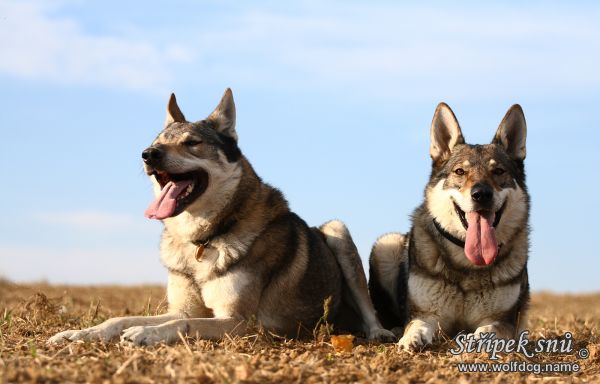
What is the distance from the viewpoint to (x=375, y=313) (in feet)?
28.3

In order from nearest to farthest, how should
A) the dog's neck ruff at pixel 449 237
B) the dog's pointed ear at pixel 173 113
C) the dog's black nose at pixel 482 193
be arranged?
the dog's black nose at pixel 482 193 → the dog's neck ruff at pixel 449 237 → the dog's pointed ear at pixel 173 113

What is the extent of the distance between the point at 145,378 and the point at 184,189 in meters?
2.52

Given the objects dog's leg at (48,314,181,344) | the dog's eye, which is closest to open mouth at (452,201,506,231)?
the dog's eye

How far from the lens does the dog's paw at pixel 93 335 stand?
6.70 metres

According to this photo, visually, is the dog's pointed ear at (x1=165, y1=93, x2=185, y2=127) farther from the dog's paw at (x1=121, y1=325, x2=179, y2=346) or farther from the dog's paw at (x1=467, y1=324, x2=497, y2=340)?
the dog's paw at (x1=467, y1=324, x2=497, y2=340)

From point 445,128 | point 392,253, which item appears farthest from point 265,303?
point 445,128

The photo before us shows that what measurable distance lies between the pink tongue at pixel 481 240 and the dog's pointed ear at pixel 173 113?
336cm

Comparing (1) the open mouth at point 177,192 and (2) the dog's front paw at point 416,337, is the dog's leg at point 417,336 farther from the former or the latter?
(1) the open mouth at point 177,192

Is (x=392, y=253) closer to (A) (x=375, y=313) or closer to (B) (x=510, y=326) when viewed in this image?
(A) (x=375, y=313)

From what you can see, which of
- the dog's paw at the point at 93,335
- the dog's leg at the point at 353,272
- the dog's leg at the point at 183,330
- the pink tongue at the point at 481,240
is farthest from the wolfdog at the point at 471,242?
the dog's paw at the point at 93,335

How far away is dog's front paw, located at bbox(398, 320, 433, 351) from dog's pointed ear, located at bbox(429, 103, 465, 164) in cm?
188

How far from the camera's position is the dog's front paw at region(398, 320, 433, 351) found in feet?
23.3

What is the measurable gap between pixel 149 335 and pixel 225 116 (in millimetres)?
2574

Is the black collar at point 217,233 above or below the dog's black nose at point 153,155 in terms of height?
below
